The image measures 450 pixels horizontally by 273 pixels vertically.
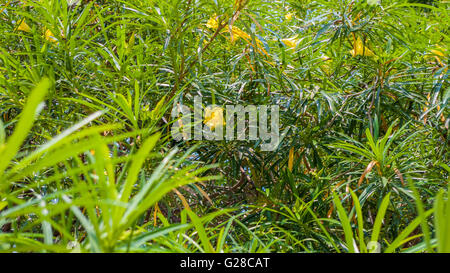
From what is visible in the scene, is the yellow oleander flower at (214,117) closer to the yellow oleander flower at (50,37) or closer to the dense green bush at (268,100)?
the dense green bush at (268,100)

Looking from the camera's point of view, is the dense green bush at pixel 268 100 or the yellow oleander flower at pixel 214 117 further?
the yellow oleander flower at pixel 214 117

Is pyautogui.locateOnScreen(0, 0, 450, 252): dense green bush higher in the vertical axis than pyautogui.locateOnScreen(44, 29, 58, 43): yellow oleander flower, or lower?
lower

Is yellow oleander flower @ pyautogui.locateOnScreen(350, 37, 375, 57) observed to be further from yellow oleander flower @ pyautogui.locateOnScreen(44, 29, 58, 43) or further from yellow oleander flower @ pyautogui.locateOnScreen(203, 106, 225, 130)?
yellow oleander flower @ pyautogui.locateOnScreen(44, 29, 58, 43)

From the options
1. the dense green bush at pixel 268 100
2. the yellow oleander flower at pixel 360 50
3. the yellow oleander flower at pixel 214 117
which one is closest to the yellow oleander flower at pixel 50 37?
the dense green bush at pixel 268 100

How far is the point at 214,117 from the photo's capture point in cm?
93

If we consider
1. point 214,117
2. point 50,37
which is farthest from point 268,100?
point 50,37

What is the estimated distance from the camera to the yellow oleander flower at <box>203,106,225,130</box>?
931 millimetres

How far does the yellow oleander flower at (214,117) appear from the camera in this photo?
0.93 metres

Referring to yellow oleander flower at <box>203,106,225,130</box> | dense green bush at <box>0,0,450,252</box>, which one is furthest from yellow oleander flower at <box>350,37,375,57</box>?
yellow oleander flower at <box>203,106,225,130</box>

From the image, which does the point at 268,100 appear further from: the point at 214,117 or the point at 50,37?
the point at 50,37

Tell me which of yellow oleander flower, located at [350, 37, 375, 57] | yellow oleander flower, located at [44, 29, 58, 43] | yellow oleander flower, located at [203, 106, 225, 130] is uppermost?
yellow oleander flower, located at [44, 29, 58, 43]
